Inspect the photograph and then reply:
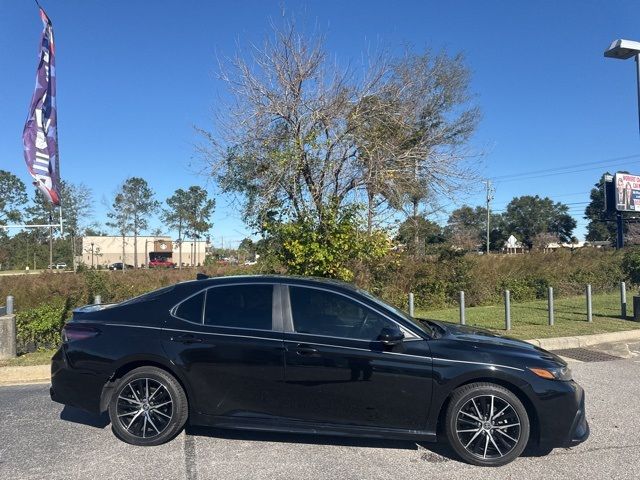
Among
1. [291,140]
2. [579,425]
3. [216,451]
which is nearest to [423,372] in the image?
[579,425]

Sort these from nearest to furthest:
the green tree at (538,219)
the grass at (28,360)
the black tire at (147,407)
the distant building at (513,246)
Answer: the black tire at (147,407), the grass at (28,360), the distant building at (513,246), the green tree at (538,219)

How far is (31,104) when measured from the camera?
11758 mm

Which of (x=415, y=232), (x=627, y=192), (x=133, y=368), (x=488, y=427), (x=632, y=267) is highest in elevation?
(x=627, y=192)

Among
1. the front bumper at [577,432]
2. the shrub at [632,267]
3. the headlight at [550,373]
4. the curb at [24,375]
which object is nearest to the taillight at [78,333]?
the curb at [24,375]

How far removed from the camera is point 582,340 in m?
9.45

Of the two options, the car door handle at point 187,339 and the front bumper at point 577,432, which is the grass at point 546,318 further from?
the car door handle at point 187,339

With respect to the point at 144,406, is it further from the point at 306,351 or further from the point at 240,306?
the point at 306,351

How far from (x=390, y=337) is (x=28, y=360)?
263 inches

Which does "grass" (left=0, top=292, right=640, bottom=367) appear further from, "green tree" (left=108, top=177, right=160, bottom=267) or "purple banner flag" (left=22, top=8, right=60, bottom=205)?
"green tree" (left=108, top=177, right=160, bottom=267)

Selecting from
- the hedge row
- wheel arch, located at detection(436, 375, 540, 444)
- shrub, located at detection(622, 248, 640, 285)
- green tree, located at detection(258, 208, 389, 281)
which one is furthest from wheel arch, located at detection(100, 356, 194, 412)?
shrub, located at detection(622, 248, 640, 285)

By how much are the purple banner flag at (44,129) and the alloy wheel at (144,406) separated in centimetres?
890

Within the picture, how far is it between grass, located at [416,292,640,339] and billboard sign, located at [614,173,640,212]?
45.4ft

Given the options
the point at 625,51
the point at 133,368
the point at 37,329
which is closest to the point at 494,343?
the point at 133,368

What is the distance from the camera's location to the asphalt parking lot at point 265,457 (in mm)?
3961
